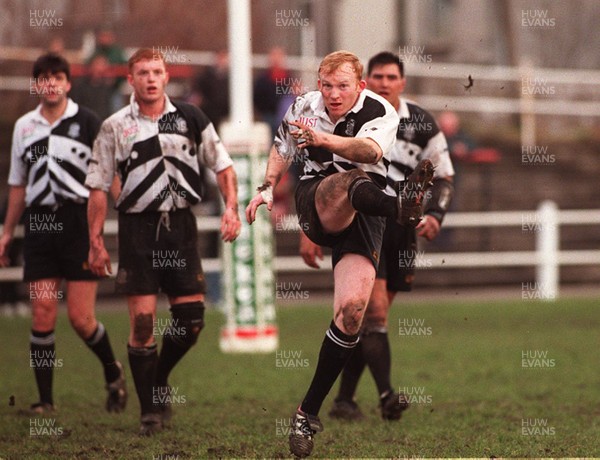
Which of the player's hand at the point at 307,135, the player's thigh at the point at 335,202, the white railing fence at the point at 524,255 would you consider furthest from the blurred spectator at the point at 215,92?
the player's hand at the point at 307,135

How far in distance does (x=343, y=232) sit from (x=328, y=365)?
0.76 metres

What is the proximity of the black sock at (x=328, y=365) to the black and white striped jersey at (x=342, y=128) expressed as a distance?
36.0 inches

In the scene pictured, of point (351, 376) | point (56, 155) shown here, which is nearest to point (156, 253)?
point (56, 155)

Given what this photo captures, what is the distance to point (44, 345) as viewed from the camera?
31.4ft

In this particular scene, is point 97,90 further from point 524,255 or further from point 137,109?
point 137,109

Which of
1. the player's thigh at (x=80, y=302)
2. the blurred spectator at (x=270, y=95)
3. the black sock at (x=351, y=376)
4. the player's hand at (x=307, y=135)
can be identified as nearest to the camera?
the player's hand at (x=307, y=135)

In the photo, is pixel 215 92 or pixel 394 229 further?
pixel 215 92

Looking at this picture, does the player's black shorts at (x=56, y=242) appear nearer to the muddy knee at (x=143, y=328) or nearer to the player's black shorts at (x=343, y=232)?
the muddy knee at (x=143, y=328)

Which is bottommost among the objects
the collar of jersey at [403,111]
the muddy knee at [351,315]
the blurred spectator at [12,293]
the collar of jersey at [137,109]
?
the blurred spectator at [12,293]

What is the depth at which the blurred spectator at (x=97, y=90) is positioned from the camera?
19484 millimetres

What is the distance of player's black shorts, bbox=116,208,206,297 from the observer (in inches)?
329

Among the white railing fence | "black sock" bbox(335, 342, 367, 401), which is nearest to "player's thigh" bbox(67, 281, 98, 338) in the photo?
"black sock" bbox(335, 342, 367, 401)

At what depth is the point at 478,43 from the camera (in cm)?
3209

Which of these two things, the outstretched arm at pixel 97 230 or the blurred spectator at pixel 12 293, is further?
the blurred spectator at pixel 12 293
